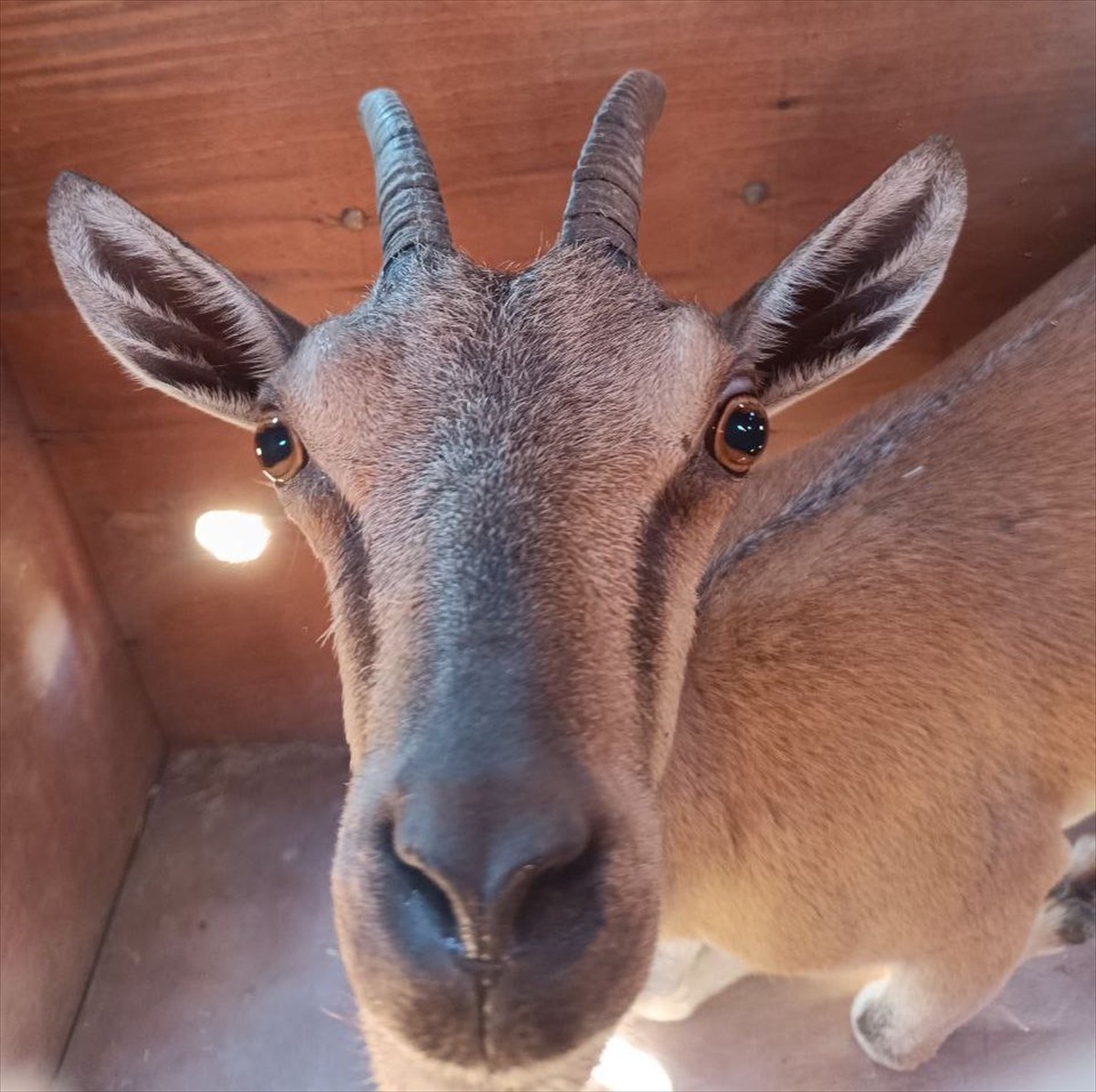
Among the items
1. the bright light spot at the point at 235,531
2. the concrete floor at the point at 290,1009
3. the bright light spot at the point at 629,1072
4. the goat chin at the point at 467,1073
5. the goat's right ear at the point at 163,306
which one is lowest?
the goat chin at the point at 467,1073

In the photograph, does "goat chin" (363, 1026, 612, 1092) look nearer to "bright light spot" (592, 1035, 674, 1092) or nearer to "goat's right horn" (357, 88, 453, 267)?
"bright light spot" (592, 1035, 674, 1092)

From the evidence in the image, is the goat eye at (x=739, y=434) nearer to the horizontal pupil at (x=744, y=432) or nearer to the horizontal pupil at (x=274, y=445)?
the horizontal pupil at (x=744, y=432)

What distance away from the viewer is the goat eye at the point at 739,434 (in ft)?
6.93

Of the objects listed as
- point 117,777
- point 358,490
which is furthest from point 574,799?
point 117,777

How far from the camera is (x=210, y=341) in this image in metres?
2.51

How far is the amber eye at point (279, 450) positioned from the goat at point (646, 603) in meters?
0.01

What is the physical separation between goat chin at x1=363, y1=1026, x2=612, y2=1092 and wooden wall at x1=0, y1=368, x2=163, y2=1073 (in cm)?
178

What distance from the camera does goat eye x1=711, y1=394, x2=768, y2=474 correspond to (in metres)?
2.11

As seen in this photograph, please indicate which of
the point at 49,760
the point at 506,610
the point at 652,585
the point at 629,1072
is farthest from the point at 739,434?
the point at 49,760

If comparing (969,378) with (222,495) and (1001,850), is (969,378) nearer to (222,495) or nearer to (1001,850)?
(1001,850)

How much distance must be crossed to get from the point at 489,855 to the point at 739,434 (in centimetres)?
110

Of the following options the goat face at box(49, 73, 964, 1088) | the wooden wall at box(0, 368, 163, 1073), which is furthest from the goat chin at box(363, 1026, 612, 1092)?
the wooden wall at box(0, 368, 163, 1073)

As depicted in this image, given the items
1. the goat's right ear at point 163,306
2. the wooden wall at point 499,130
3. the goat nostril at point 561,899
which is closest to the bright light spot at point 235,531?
the wooden wall at point 499,130

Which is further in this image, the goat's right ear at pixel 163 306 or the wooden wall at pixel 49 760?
the wooden wall at pixel 49 760
